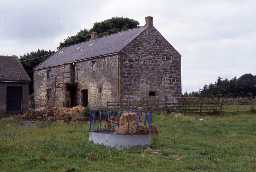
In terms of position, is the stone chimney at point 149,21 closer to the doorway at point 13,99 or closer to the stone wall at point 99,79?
the stone wall at point 99,79

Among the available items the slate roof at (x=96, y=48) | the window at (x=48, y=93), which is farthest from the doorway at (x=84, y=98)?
the window at (x=48, y=93)

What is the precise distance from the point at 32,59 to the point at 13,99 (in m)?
23.4

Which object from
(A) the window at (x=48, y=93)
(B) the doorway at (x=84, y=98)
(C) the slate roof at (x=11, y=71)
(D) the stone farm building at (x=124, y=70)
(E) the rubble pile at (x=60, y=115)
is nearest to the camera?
(E) the rubble pile at (x=60, y=115)

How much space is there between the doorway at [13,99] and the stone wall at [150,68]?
403 inches

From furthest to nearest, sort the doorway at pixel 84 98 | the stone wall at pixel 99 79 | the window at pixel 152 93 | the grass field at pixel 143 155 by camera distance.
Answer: the doorway at pixel 84 98 < the window at pixel 152 93 < the stone wall at pixel 99 79 < the grass field at pixel 143 155

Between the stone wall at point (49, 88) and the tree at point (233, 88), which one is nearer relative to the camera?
the stone wall at point (49, 88)

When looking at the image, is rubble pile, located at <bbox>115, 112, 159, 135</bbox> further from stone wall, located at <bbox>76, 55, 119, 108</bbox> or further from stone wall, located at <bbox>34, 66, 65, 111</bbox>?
stone wall, located at <bbox>34, 66, 65, 111</bbox>

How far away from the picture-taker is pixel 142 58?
41.5 meters

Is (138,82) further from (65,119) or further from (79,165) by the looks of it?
(79,165)

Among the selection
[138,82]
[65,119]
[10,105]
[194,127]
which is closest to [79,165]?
[194,127]

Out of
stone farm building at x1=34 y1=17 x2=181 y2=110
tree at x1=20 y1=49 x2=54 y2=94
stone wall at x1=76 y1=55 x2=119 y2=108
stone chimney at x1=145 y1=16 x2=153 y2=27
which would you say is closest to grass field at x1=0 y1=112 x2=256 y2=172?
stone farm building at x1=34 y1=17 x2=181 y2=110

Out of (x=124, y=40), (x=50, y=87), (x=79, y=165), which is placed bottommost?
(x=79, y=165)

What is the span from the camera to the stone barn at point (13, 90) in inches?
1708

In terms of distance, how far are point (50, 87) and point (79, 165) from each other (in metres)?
38.4
